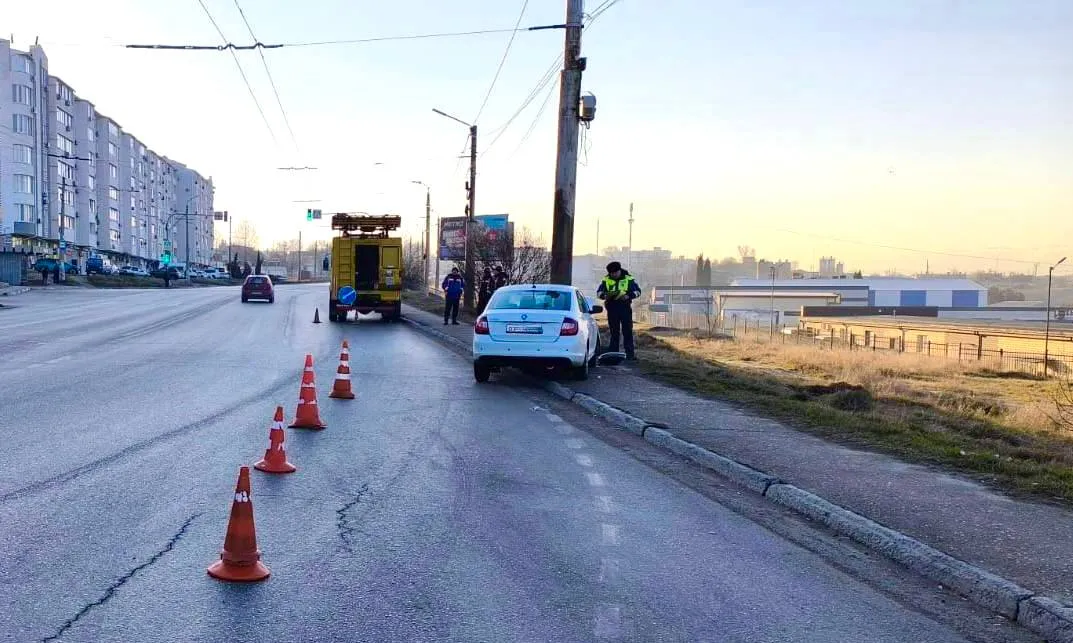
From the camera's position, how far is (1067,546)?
581cm

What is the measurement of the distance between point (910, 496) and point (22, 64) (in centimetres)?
8684

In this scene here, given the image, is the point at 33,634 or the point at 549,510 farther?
the point at 549,510

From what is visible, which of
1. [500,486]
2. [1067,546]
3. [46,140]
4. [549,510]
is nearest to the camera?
[1067,546]

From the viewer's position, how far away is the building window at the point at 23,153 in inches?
3031

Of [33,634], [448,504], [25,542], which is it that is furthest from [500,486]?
[33,634]

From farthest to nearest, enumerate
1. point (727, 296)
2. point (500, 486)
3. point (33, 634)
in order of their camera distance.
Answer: point (727, 296) < point (500, 486) < point (33, 634)

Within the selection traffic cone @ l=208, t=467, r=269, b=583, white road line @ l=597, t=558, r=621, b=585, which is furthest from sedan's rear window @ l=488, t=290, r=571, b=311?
traffic cone @ l=208, t=467, r=269, b=583

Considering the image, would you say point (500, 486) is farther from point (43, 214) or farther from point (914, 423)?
point (43, 214)

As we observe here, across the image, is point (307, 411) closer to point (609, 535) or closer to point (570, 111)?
point (609, 535)

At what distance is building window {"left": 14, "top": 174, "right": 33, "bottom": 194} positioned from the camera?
7750 centimetres

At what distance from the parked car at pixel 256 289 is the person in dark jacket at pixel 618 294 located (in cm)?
3065

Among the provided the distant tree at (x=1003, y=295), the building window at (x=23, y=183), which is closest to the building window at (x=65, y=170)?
the building window at (x=23, y=183)

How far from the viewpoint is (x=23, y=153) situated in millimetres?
77438

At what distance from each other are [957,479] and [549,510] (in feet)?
12.2
